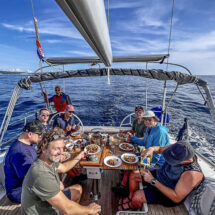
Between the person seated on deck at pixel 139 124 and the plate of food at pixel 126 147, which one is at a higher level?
the person seated on deck at pixel 139 124

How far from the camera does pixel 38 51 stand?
3.44 meters

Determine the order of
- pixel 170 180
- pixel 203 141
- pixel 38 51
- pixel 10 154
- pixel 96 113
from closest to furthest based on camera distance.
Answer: pixel 10 154, pixel 170 180, pixel 38 51, pixel 203 141, pixel 96 113

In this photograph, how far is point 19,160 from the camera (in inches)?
62.6

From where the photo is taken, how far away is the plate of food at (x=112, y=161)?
6.65ft

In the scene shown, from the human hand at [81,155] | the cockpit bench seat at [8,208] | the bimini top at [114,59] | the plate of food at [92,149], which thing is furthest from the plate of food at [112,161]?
the bimini top at [114,59]

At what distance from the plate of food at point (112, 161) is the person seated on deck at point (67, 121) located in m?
1.85

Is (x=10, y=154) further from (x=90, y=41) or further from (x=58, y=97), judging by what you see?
(x=58, y=97)

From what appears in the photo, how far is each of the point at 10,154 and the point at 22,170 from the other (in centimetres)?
27

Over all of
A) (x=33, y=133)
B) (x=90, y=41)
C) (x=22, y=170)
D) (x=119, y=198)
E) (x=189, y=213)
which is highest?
(x=90, y=41)

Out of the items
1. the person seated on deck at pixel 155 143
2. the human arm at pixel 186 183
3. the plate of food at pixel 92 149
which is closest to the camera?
the human arm at pixel 186 183

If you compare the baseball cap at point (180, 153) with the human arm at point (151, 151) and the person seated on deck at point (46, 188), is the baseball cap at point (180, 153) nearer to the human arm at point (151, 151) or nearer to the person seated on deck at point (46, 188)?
the human arm at point (151, 151)

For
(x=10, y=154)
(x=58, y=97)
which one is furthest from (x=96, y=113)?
(x=10, y=154)

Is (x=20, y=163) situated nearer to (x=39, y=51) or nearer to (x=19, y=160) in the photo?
(x=19, y=160)

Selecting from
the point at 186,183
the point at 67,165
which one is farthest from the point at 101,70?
the point at 186,183
